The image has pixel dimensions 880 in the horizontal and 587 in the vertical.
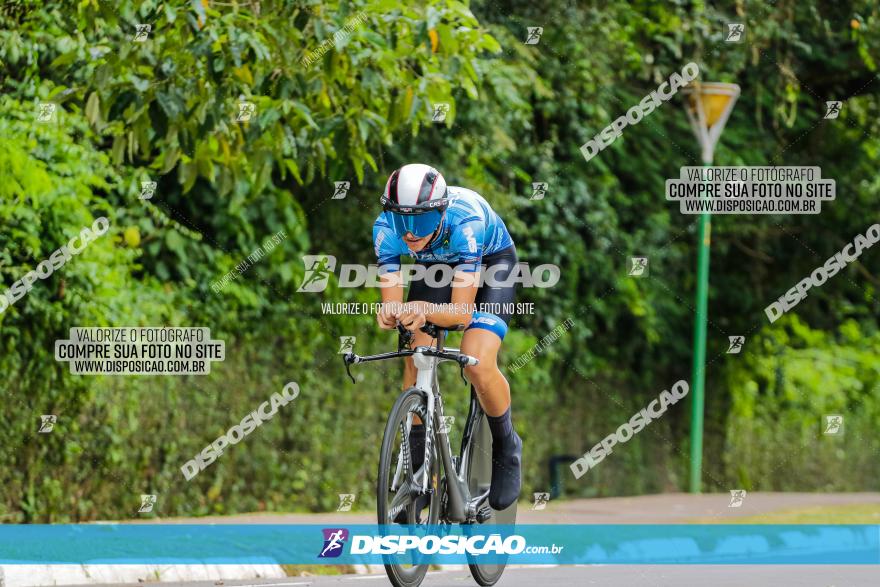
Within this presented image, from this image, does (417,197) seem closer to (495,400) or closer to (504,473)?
(495,400)

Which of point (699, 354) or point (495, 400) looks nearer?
point (495, 400)

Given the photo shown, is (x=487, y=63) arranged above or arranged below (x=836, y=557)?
above

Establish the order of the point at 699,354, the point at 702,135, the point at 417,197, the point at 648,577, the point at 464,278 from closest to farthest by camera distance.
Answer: the point at 417,197
the point at 464,278
the point at 648,577
the point at 699,354
the point at 702,135

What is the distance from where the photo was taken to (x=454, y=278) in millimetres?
7688

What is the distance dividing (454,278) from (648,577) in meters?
3.02

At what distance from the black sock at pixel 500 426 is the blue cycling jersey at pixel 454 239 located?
3.07 ft

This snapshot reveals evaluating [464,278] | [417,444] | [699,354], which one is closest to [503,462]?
[417,444]

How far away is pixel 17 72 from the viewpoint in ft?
41.6

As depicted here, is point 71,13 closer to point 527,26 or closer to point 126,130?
point 126,130

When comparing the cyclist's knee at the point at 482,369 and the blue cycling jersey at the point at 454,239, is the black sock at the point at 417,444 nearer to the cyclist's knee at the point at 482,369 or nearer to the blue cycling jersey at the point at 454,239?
the cyclist's knee at the point at 482,369

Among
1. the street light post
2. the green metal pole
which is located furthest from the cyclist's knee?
the street light post

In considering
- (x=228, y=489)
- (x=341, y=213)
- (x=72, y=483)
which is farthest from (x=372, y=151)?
(x=72, y=483)

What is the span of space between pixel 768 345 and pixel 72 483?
12357 millimetres

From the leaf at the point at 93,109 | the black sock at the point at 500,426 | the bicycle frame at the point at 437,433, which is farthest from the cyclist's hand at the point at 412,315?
the leaf at the point at 93,109
